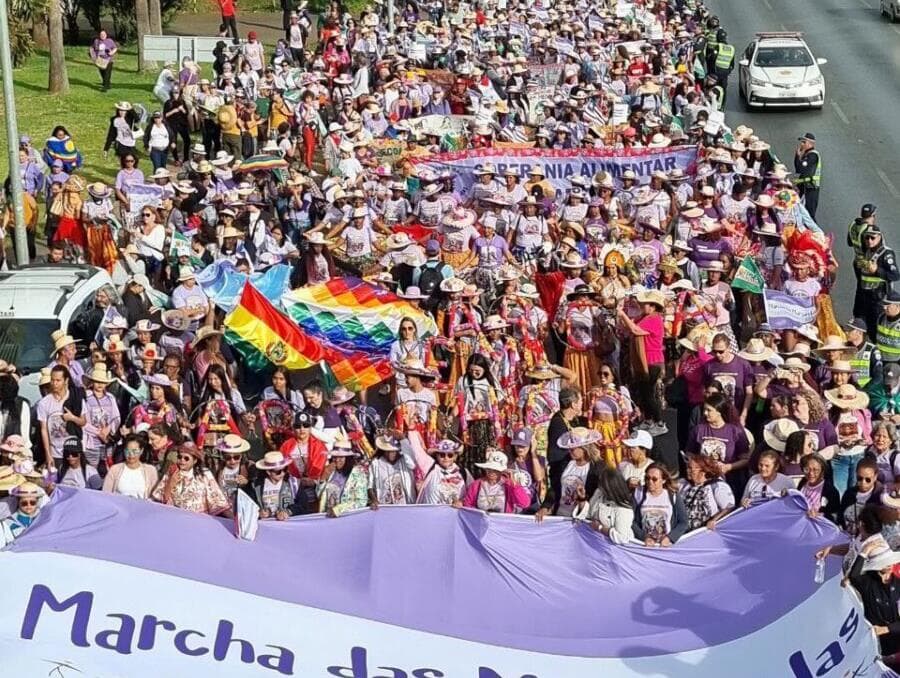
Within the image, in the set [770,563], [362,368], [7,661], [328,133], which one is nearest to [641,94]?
[328,133]

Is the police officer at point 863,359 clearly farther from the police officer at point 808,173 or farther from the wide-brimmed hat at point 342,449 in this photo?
the police officer at point 808,173

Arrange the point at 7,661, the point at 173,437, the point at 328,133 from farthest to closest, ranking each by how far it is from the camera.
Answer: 1. the point at 328,133
2. the point at 173,437
3. the point at 7,661

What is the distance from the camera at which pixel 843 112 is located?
34031mm

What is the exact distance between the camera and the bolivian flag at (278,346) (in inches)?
616

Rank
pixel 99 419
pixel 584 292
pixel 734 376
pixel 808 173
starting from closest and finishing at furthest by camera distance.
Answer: pixel 99 419 < pixel 734 376 < pixel 584 292 < pixel 808 173

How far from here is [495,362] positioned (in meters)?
15.0

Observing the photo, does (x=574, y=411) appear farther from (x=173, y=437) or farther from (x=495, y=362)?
(x=173, y=437)

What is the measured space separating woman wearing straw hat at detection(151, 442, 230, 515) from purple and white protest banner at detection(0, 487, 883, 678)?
0.33 m

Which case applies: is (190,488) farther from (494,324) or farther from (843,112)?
(843,112)

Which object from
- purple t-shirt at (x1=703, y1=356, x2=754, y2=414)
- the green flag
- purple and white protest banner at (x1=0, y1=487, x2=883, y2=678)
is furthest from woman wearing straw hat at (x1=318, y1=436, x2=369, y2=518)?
the green flag

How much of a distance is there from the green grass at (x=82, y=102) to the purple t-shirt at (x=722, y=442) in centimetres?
1785

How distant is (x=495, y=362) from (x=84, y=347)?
409cm

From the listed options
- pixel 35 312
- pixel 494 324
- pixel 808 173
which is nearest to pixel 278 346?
pixel 494 324

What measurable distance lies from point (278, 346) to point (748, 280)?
195 inches
